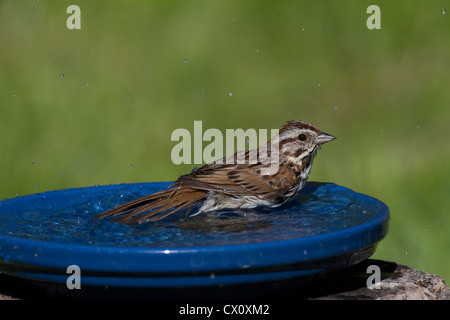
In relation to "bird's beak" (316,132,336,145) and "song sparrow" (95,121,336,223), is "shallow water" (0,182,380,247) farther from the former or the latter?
"bird's beak" (316,132,336,145)

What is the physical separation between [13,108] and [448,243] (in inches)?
163

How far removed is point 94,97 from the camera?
795 cm

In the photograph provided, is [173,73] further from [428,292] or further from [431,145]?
[428,292]

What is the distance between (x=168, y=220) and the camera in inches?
191

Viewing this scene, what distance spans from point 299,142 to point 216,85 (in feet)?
8.03

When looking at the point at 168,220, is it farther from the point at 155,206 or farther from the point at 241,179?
the point at 241,179

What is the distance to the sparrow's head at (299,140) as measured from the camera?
18.9ft

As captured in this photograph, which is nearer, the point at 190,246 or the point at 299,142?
the point at 190,246

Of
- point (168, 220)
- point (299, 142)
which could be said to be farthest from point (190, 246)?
point (299, 142)

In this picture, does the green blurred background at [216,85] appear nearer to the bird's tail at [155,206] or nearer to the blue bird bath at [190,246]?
the bird's tail at [155,206]

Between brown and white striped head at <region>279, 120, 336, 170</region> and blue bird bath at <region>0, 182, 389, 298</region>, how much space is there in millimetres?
811

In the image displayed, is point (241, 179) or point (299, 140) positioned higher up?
point (299, 140)

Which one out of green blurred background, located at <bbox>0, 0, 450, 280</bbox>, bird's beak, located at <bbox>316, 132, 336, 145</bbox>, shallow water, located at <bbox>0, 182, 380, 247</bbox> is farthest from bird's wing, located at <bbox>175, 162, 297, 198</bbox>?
green blurred background, located at <bbox>0, 0, 450, 280</bbox>

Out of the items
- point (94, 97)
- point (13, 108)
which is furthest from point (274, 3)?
point (13, 108)
